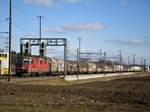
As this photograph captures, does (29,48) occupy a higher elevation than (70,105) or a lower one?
higher

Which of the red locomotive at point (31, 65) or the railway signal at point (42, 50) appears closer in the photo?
the red locomotive at point (31, 65)

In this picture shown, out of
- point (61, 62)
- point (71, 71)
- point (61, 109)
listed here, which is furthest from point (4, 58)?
point (61, 109)

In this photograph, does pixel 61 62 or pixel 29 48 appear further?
pixel 61 62

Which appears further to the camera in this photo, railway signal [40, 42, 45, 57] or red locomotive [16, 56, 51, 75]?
railway signal [40, 42, 45, 57]

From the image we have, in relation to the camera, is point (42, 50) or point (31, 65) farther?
point (42, 50)

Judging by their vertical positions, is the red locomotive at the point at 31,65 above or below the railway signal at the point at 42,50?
below

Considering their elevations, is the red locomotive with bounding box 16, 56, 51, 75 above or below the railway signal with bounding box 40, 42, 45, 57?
below

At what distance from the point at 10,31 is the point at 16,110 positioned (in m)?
30.0

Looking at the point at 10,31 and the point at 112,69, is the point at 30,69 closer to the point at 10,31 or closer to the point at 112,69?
the point at 10,31

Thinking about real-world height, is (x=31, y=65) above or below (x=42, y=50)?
below

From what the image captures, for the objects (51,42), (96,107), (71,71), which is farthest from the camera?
(71,71)

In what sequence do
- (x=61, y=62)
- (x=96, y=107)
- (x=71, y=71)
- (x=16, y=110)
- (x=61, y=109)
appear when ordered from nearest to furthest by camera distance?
(x=16, y=110), (x=61, y=109), (x=96, y=107), (x=61, y=62), (x=71, y=71)

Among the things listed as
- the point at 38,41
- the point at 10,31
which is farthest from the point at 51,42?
the point at 10,31

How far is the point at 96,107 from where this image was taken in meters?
21.5
